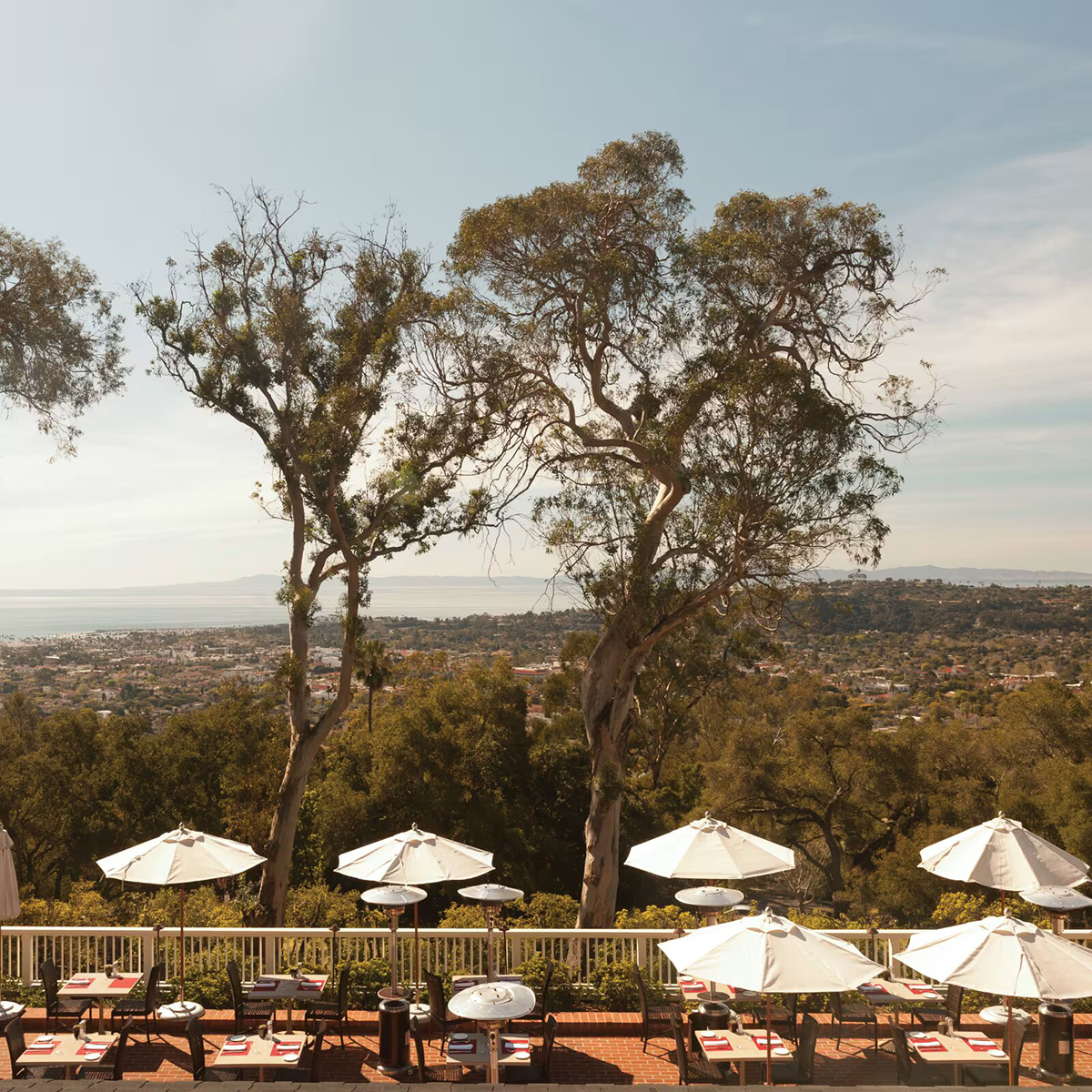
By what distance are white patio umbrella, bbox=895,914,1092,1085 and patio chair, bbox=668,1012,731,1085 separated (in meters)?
2.08

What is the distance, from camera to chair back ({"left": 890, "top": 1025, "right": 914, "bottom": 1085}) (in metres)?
8.19

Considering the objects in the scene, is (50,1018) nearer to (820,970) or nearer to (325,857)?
(820,970)

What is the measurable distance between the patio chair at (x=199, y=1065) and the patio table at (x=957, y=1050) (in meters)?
6.33

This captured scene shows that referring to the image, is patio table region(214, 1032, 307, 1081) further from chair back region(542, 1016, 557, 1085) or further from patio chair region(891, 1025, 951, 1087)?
patio chair region(891, 1025, 951, 1087)

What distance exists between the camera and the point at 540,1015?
32.3ft

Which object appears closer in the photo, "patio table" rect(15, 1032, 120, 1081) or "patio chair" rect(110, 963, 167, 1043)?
"patio table" rect(15, 1032, 120, 1081)

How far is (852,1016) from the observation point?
9.52 metres

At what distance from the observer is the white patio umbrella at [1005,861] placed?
9.59 m

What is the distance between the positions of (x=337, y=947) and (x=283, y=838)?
8.00 metres

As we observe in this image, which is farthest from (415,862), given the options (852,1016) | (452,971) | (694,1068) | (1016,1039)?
(1016,1039)

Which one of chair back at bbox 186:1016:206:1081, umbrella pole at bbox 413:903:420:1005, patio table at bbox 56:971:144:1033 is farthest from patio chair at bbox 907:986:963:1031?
patio table at bbox 56:971:144:1033

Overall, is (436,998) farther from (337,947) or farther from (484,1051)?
(337,947)

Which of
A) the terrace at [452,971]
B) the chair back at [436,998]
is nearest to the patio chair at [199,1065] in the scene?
the terrace at [452,971]

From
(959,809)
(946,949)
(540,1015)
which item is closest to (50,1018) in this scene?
(540,1015)
